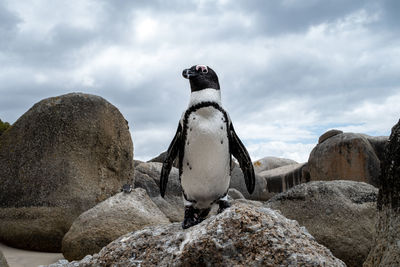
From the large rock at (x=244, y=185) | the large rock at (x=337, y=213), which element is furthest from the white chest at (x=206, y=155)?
the large rock at (x=244, y=185)

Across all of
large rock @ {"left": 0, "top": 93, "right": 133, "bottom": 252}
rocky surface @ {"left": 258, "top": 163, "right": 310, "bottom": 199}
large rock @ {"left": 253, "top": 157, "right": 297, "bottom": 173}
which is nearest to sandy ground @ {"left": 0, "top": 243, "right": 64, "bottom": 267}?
large rock @ {"left": 0, "top": 93, "right": 133, "bottom": 252}

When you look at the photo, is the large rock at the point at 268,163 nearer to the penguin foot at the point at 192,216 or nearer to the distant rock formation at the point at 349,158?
the distant rock formation at the point at 349,158

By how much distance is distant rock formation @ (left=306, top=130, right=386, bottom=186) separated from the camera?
14234 mm

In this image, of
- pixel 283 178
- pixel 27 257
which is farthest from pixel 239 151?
pixel 283 178

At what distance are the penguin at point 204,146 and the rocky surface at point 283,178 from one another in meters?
16.3

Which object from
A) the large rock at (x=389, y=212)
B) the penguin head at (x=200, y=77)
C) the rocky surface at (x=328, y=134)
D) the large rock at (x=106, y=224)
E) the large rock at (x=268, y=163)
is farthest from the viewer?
the large rock at (x=268, y=163)

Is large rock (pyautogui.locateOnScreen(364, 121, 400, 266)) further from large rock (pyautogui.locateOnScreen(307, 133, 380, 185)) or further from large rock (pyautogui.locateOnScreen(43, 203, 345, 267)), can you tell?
large rock (pyautogui.locateOnScreen(307, 133, 380, 185))

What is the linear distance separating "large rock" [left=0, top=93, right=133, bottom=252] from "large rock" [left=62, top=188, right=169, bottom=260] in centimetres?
154

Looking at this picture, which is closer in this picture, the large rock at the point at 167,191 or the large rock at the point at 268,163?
the large rock at the point at 167,191

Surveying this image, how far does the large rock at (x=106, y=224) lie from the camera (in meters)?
6.21

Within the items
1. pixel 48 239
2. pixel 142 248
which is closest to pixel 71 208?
pixel 48 239

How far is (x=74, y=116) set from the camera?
8617mm

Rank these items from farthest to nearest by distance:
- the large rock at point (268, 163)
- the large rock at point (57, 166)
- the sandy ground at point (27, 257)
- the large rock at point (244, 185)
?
the large rock at point (268, 163) < the large rock at point (244, 185) < the large rock at point (57, 166) < the sandy ground at point (27, 257)

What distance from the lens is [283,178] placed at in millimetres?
20531
